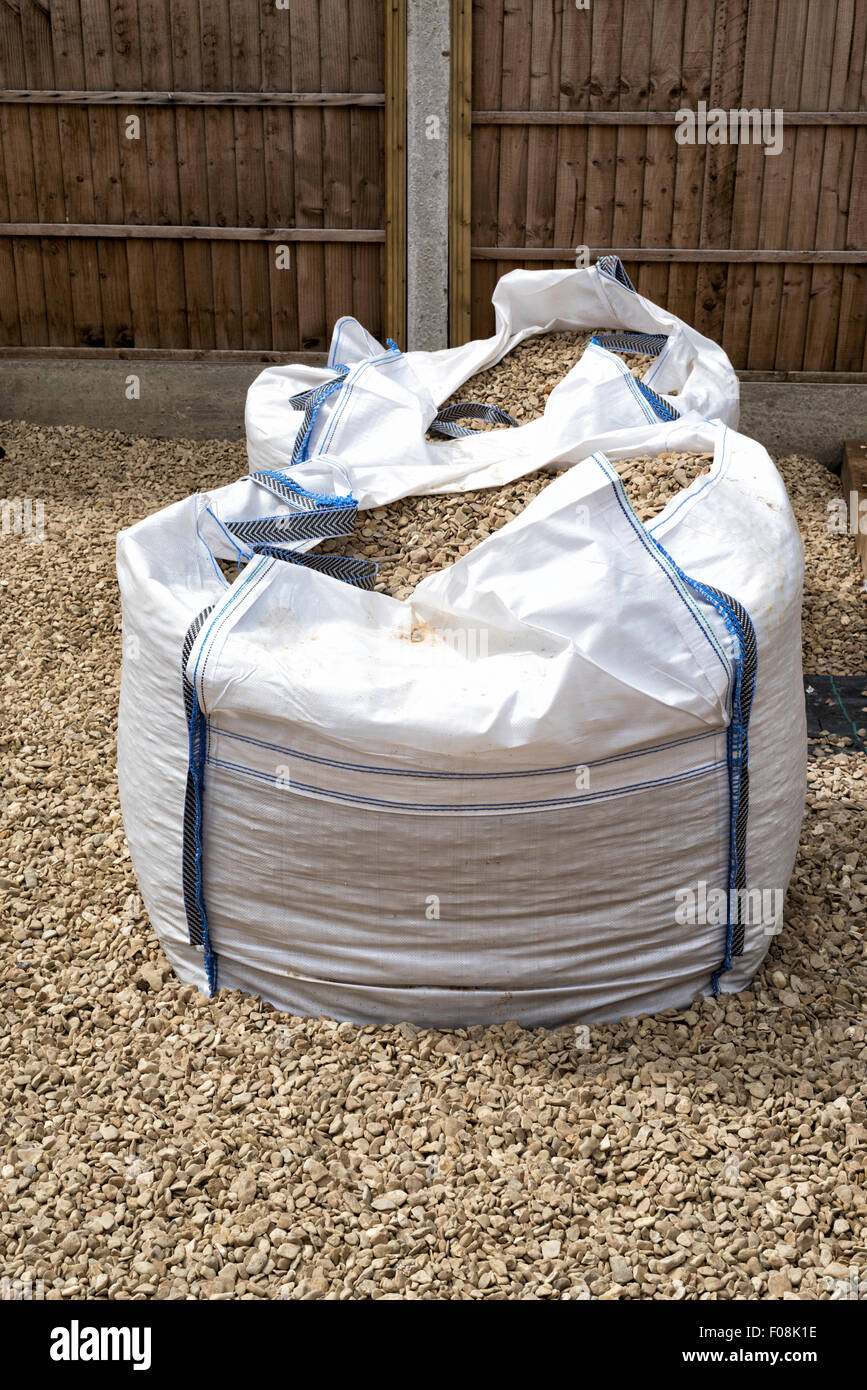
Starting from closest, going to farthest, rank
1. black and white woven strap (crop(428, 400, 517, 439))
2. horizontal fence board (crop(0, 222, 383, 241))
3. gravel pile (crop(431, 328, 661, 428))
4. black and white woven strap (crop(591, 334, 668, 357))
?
black and white woven strap (crop(428, 400, 517, 439)) < gravel pile (crop(431, 328, 661, 428)) < black and white woven strap (crop(591, 334, 668, 357)) < horizontal fence board (crop(0, 222, 383, 241))

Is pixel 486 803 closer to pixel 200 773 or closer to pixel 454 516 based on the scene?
pixel 200 773

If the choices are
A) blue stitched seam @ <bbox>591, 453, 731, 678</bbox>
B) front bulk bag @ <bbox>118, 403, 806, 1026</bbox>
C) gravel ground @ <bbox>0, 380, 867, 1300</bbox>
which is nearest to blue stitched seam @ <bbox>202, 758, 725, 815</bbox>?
front bulk bag @ <bbox>118, 403, 806, 1026</bbox>

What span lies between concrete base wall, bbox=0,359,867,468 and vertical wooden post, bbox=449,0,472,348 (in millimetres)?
937

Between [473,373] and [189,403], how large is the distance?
7.68 feet

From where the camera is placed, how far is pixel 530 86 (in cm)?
486

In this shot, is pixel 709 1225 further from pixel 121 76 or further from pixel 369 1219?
pixel 121 76

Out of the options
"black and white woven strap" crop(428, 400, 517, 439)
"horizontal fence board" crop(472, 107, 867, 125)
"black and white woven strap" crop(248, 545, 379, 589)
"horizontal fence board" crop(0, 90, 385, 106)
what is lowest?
"black and white woven strap" crop(248, 545, 379, 589)

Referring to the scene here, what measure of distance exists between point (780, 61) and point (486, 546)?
391 cm

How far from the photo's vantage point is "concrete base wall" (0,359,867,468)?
517cm

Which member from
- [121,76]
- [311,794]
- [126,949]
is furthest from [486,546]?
[121,76]

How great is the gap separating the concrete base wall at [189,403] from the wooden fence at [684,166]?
6.6 inches

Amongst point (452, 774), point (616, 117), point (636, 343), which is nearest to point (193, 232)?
point (616, 117)

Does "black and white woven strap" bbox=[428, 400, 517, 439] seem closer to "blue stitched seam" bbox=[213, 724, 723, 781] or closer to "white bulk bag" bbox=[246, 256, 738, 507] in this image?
"white bulk bag" bbox=[246, 256, 738, 507]

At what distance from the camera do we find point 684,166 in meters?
4.91
